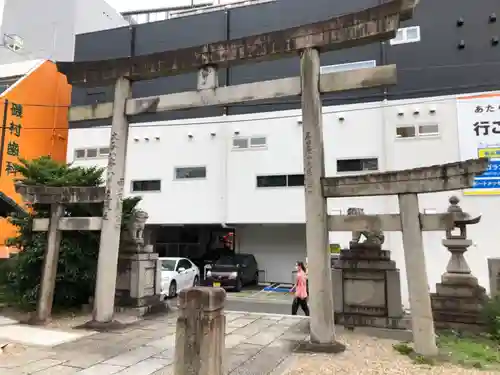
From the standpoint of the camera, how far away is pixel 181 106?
27.8 feet

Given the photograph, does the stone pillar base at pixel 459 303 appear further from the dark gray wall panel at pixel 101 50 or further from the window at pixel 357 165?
the dark gray wall panel at pixel 101 50

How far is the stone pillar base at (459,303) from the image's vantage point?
8047mm

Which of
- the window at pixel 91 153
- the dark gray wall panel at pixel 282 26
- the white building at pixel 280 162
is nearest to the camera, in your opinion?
the white building at pixel 280 162

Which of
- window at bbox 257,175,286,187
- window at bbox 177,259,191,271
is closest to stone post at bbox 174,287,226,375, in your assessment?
window at bbox 177,259,191,271

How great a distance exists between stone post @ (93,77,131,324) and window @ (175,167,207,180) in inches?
405

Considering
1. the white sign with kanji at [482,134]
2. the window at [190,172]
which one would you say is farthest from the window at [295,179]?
the white sign with kanji at [482,134]

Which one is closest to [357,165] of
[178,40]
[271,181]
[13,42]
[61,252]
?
[271,181]

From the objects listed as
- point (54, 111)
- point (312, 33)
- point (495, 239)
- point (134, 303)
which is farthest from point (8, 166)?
point (495, 239)

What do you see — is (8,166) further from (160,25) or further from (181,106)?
(181,106)

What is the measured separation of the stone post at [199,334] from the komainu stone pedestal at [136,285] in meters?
5.56

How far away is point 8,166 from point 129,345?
1518 cm

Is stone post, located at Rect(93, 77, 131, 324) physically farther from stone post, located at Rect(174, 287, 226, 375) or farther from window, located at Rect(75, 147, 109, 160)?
window, located at Rect(75, 147, 109, 160)

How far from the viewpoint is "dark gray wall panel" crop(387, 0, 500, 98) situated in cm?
1636

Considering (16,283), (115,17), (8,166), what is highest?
(115,17)
